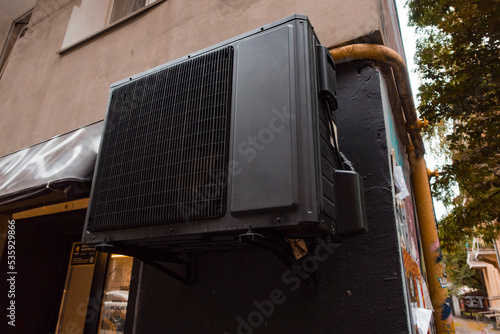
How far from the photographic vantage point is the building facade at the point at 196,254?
190 centimetres

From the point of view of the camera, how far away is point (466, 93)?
5395 millimetres

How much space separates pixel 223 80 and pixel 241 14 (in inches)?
61.3

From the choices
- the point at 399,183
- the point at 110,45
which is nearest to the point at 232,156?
the point at 399,183

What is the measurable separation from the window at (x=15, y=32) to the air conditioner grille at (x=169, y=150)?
6.71 m

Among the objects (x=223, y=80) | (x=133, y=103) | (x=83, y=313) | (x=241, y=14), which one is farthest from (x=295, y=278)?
(x=83, y=313)

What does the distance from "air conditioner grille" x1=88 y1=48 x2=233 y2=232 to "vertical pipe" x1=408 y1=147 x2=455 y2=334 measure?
108 inches

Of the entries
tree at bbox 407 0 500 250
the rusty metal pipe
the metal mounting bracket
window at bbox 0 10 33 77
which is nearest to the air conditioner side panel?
the metal mounting bracket

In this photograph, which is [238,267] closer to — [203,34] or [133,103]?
[133,103]

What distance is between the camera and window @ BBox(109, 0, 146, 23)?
511cm

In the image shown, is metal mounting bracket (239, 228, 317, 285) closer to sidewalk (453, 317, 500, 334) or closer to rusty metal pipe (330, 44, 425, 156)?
rusty metal pipe (330, 44, 425, 156)

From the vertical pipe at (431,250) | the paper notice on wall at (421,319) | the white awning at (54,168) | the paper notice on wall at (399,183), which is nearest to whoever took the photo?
the paper notice on wall at (421,319)

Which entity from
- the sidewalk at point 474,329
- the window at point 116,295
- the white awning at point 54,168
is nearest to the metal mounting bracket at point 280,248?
the white awning at point 54,168

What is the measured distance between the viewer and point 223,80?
1.86 m

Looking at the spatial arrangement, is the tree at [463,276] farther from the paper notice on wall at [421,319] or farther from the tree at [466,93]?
the paper notice on wall at [421,319]
